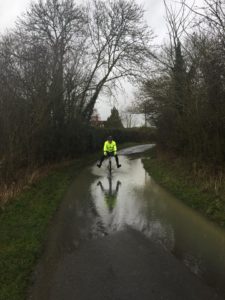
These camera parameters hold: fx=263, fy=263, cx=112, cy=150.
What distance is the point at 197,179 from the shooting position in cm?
961

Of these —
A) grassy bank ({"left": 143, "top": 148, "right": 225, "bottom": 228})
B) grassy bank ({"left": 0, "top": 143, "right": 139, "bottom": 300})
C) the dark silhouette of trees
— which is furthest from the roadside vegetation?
the dark silhouette of trees

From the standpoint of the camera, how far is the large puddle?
454 centimetres

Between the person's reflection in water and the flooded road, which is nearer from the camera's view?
the flooded road

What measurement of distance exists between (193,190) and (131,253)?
4586 mm

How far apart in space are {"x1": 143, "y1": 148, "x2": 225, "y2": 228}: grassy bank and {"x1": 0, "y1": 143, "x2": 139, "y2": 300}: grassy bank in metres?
3.99

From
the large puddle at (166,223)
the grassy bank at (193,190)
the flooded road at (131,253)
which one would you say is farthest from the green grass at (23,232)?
the grassy bank at (193,190)

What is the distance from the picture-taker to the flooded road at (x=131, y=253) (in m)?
3.77

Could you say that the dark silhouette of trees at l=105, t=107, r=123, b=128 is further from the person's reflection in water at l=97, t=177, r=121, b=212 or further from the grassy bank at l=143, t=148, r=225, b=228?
the person's reflection in water at l=97, t=177, r=121, b=212

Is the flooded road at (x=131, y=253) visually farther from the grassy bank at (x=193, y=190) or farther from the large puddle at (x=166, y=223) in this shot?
the grassy bank at (x=193, y=190)

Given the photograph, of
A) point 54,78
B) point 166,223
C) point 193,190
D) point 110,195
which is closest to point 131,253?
point 166,223

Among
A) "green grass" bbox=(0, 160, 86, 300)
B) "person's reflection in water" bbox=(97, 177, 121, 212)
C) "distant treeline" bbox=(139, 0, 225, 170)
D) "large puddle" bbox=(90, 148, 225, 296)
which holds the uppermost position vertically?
"distant treeline" bbox=(139, 0, 225, 170)

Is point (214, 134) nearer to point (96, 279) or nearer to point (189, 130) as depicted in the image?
point (189, 130)

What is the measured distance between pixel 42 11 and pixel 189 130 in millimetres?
15540

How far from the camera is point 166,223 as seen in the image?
6.34 metres
